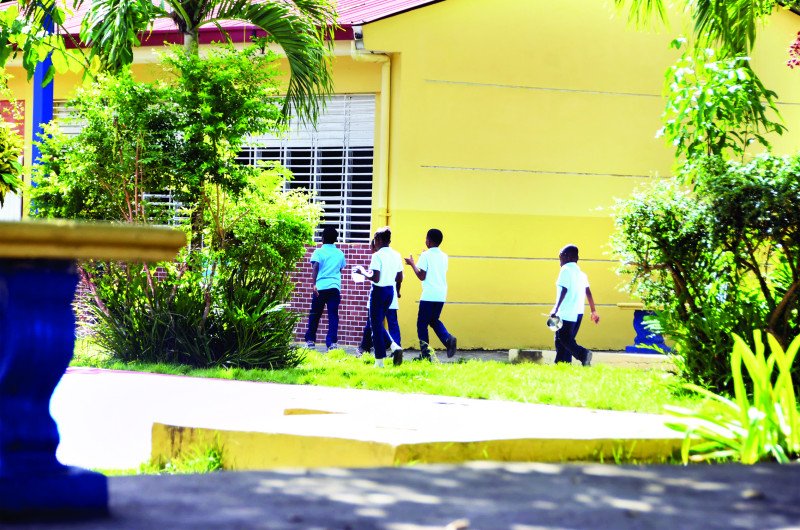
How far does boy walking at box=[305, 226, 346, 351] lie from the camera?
49.0 ft

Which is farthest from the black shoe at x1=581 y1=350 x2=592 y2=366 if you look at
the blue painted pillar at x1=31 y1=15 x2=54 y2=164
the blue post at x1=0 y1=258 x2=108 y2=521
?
the blue post at x1=0 y1=258 x2=108 y2=521

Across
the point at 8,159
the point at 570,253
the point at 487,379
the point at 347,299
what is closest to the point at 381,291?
the point at 570,253

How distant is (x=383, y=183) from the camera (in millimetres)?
16562

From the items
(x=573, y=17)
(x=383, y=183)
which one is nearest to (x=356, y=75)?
(x=383, y=183)

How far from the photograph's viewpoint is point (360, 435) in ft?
18.4

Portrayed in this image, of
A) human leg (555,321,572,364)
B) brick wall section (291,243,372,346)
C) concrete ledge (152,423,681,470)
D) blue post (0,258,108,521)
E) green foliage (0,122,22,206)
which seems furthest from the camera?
brick wall section (291,243,372,346)

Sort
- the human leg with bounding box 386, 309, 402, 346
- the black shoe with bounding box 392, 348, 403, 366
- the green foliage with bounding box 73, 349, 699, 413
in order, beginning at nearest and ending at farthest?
1. the green foliage with bounding box 73, 349, 699, 413
2. the black shoe with bounding box 392, 348, 403, 366
3. the human leg with bounding box 386, 309, 402, 346

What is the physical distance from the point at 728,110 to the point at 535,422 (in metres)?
5.29

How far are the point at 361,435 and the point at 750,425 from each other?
174 cm

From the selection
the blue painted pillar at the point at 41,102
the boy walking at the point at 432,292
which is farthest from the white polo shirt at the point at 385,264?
the blue painted pillar at the point at 41,102

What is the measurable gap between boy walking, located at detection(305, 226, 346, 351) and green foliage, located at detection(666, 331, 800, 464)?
30.1ft

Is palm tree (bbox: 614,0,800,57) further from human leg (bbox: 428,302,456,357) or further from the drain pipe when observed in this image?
the drain pipe

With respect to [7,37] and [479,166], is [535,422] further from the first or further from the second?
[479,166]

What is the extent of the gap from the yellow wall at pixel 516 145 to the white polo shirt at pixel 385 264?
3.21m
